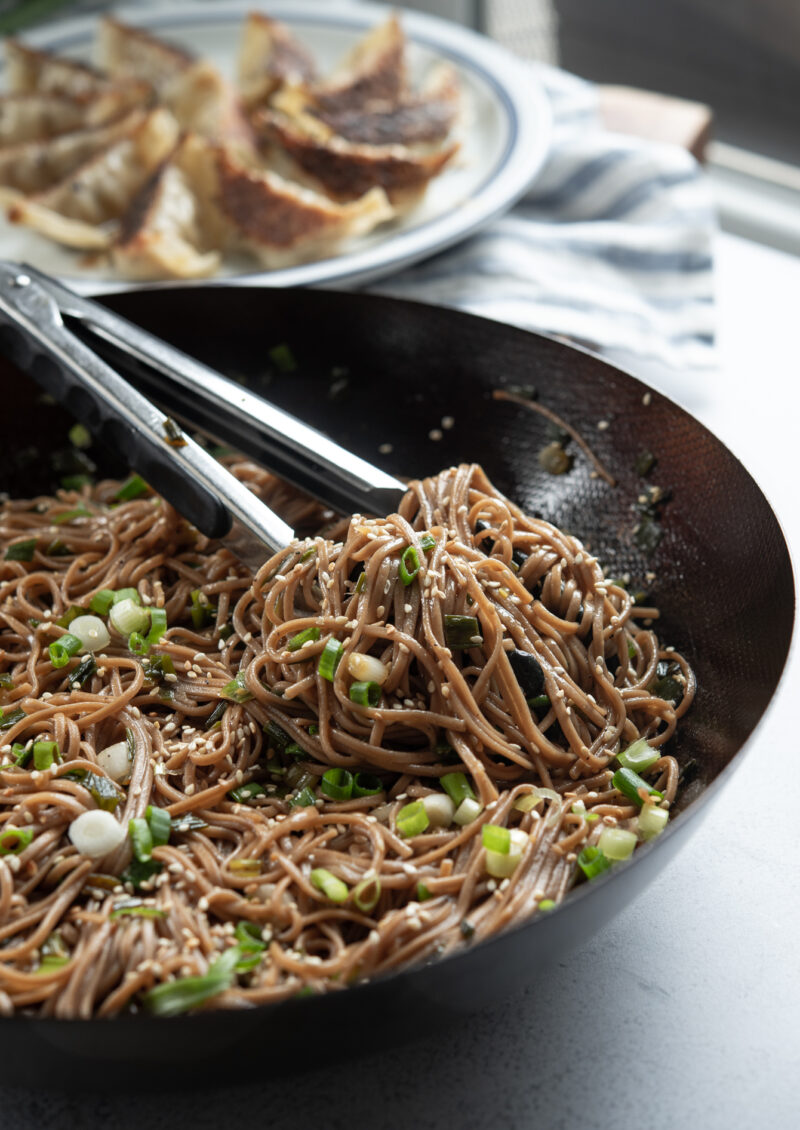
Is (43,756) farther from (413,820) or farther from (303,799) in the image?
(413,820)

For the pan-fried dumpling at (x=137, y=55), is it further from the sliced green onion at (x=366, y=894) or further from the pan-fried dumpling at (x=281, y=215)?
the sliced green onion at (x=366, y=894)

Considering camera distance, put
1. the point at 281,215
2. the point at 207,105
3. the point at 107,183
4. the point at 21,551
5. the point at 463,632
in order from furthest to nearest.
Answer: the point at 207,105 → the point at 107,183 → the point at 281,215 → the point at 21,551 → the point at 463,632

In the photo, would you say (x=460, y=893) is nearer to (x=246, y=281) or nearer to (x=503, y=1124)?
(x=503, y=1124)

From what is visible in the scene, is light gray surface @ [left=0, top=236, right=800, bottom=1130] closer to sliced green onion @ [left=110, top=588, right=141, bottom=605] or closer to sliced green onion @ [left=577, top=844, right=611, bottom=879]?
sliced green onion @ [left=577, top=844, right=611, bottom=879]

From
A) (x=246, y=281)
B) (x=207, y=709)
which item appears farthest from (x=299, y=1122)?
(x=246, y=281)

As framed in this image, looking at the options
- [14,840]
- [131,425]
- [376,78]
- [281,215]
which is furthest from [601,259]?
[14,840]

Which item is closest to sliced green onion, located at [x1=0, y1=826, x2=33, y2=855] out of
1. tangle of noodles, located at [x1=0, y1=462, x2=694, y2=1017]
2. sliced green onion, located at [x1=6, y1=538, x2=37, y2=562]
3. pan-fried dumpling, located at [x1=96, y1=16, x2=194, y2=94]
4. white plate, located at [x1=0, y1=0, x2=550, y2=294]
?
tangle of noodles, located at [x1=0, y1=462, x2=694, y2=1017]
